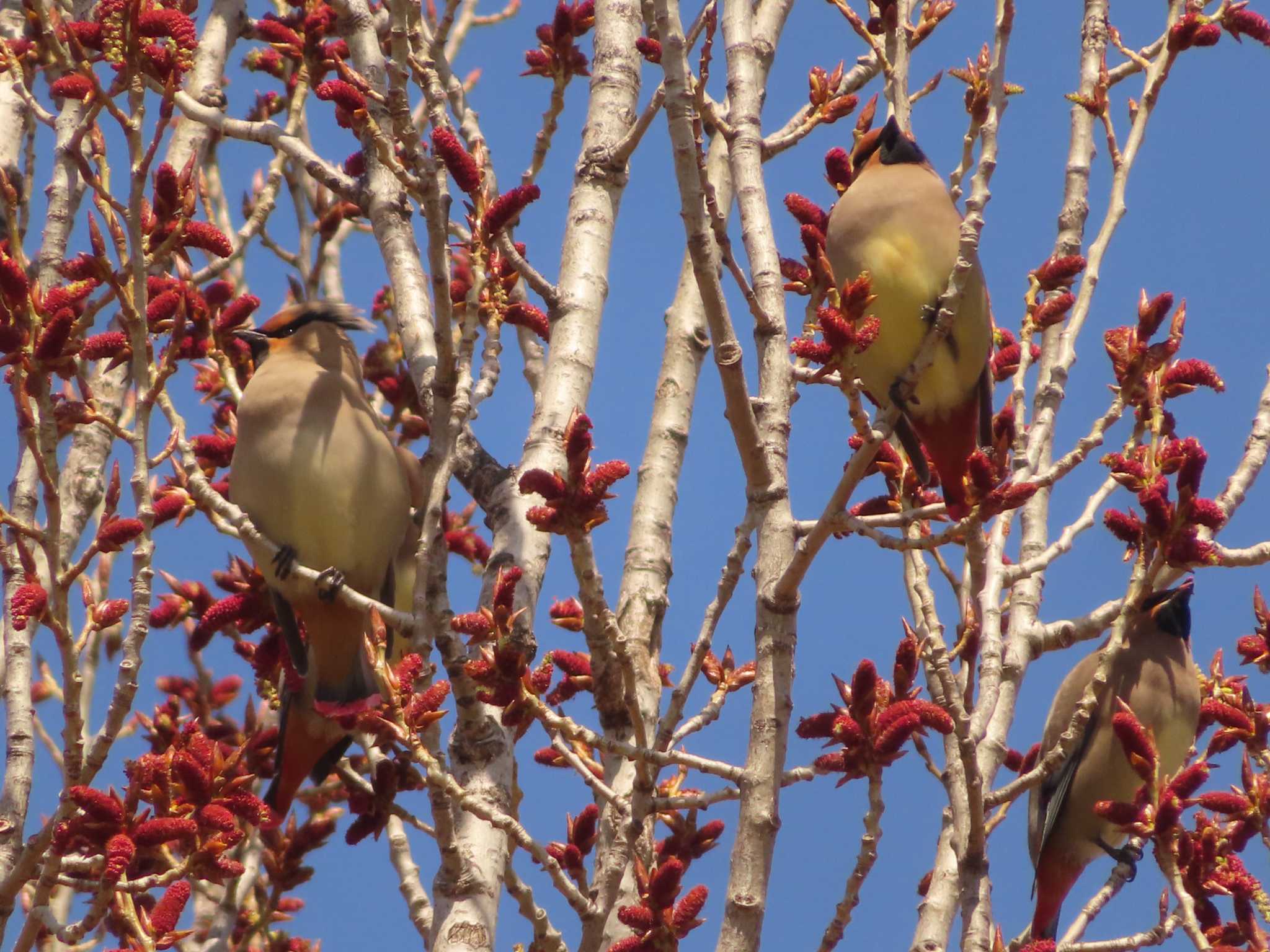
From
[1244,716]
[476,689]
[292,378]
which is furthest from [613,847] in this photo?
[292,378]

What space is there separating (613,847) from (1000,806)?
0.82 m

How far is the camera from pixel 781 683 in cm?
257

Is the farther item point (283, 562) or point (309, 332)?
point (309, 332)

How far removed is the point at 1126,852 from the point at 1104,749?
36cm

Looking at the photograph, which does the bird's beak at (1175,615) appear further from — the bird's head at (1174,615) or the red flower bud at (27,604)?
the red flower bud at (27,604)

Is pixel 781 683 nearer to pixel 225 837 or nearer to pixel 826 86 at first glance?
pixel 225 837

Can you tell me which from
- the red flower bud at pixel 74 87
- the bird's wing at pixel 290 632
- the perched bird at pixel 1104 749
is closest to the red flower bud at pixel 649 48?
the red flower bud at pixel 74 87

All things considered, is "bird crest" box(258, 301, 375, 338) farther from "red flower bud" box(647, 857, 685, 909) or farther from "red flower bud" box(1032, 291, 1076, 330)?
"red flower bud" box(647, 857, 685, 909)

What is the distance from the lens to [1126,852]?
4.45m

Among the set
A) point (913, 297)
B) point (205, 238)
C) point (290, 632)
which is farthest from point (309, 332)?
point (913, 297)

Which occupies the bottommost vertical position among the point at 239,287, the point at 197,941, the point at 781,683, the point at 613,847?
the point at 613,847

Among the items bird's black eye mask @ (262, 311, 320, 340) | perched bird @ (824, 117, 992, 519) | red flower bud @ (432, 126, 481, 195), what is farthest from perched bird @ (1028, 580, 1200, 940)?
red flower bud @ (432, 126, 481, 195)

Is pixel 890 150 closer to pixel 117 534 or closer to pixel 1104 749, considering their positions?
pixel 1104 749

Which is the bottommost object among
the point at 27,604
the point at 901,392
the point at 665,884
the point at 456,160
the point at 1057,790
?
the point at 665,884
